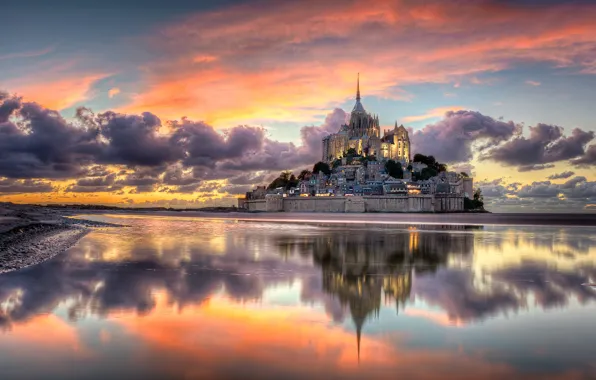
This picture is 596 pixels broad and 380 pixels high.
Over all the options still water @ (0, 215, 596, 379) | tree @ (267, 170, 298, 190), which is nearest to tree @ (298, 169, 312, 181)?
tree @ (267, 170, 298, 190)

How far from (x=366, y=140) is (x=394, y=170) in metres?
15.6

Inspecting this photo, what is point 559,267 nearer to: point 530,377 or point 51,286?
point 530,377

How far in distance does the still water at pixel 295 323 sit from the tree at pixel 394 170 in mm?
96212

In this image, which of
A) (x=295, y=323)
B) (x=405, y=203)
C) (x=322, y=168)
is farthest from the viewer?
(x=322, y=168)

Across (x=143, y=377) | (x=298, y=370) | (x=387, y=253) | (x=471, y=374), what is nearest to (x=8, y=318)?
(x=143, y=377)

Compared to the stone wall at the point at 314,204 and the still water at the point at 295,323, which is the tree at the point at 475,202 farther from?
the still water at the point at 295,323

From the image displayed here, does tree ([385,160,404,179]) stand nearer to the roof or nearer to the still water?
the roof

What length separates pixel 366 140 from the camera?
400ft

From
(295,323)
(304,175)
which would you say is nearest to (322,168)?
(304,175)

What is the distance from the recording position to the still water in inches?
225

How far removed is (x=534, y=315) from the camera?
8.30m

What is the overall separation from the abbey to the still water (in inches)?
4171

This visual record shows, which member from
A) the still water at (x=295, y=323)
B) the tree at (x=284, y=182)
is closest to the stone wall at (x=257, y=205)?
the tree at (x=284, y=182)

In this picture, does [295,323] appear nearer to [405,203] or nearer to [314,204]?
[405,203]
